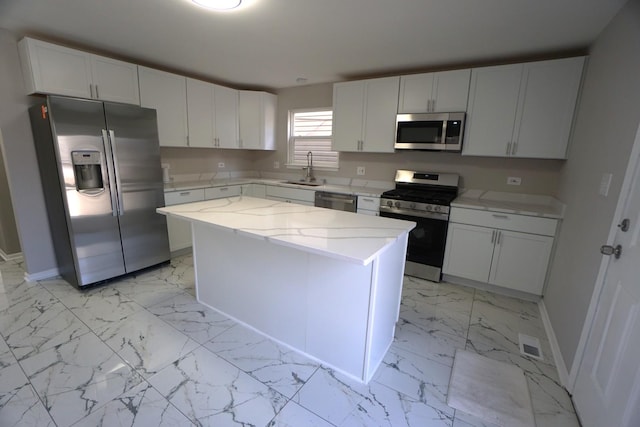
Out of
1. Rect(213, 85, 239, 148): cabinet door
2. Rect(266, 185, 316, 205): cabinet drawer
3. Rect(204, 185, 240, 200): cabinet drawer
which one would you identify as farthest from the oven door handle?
Rect(213, 85, 239, 148): cabinet door

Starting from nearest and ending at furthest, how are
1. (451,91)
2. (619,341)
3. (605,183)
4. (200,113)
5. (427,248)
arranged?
(619,341)
(605,183)
(451,91)
(427,248)
(200,113)

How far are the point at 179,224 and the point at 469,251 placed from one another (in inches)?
133

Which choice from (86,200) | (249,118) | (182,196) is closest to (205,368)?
(86,200)

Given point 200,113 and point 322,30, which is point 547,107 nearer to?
point 322,30

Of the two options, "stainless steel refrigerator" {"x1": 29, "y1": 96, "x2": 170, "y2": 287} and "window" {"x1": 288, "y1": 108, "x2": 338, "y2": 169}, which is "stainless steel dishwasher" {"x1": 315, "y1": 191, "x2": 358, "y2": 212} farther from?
"stainless steel refrigerator" {"x1": 29, "y1": 96, "x2": 170, "y2": 287}

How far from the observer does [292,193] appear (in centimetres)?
412

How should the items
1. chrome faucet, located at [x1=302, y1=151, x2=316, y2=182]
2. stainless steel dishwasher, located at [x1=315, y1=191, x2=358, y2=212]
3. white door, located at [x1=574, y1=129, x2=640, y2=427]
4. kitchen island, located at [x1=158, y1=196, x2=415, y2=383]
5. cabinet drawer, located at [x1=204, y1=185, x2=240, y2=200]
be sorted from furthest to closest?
chrome faucet, located at [x1=302, y1=151, x2=316, y2=182]
cabinet drawer, located at [x1=204, y1=185, x2=240, y2=200]
stainless steel dishwasher, located at [x1=315, y1=191, x2=358, y2=212]
kitchen island, located at [x1=158, y1=196, x2=415, y2=383]
white door, located at [x1=574, y1=129, x2=640, y2=427]

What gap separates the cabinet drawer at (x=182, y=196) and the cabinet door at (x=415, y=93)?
273 cm

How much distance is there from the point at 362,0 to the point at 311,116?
256 centimetres

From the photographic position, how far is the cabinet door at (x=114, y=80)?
2827mm

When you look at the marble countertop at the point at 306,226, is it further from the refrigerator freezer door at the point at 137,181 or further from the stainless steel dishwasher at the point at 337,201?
the stainless steel dishwasher at the point at 337,201

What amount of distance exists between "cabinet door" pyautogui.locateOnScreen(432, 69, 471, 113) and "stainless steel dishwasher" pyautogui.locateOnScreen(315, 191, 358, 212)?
4.60ft

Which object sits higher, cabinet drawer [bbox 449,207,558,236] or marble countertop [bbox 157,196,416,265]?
marble countertop [bbox 157,196,416,265]

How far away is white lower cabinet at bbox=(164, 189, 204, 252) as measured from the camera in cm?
344
